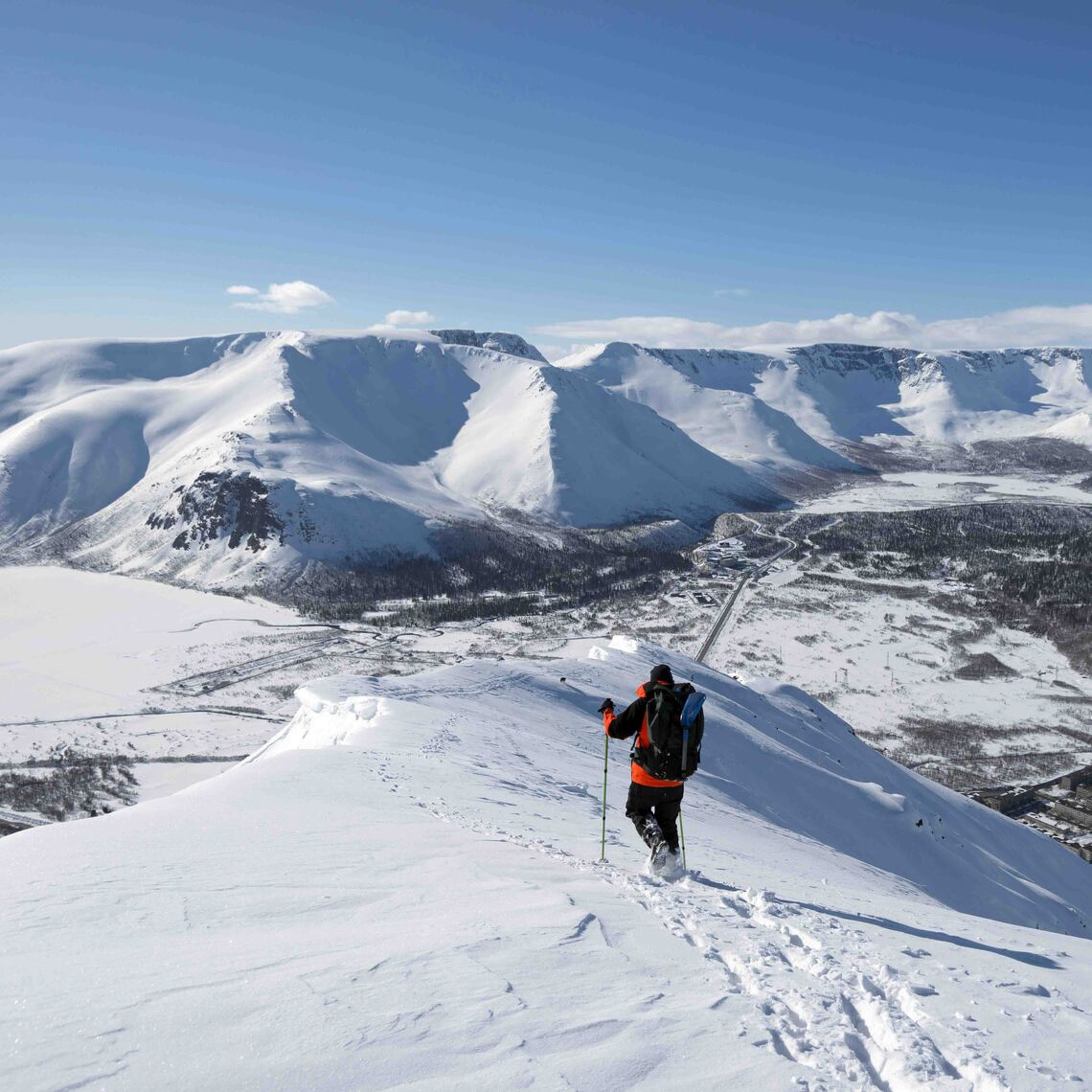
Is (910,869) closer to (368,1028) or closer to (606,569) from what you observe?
(368,1028)

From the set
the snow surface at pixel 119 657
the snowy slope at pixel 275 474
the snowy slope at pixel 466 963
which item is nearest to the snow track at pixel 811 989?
the snowy slope at pixel 466 963

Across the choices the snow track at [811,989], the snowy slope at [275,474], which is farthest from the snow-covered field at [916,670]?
the snowy slope at [275,474]

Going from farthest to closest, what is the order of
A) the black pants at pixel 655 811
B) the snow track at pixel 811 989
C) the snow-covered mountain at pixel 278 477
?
the snow-covered mountain at pixel 278 477 < the black pants at pixel 655 811 < the snow track at pixel 811 989

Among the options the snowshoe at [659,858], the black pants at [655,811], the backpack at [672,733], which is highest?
the backpack at [672,733]

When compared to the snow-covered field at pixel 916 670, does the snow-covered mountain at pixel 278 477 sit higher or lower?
higher

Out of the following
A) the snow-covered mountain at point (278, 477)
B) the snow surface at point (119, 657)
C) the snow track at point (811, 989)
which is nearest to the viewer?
the snow track at point (811, 989)

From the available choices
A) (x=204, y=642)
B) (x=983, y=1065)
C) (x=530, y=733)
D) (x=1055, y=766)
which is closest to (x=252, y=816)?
(x=983, y=1065)

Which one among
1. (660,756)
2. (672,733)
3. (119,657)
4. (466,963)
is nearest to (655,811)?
(660,756)

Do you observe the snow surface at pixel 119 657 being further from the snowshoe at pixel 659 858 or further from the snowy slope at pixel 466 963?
the snowshoe at pixel 659 858

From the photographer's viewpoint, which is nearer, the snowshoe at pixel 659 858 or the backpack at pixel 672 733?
the backpack at pixel 672 733
